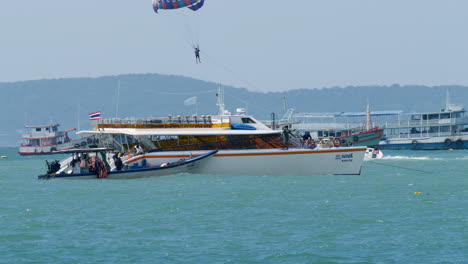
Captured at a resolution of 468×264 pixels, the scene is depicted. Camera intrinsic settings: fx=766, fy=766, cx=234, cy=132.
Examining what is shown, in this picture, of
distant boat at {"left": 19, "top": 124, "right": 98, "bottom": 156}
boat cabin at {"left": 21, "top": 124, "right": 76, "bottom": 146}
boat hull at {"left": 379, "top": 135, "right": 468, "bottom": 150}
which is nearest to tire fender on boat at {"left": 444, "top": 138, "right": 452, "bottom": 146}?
boat hull at {"left": 379, "top": 135, "right": 468, "bottom": 150}

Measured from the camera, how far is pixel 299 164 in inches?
1834

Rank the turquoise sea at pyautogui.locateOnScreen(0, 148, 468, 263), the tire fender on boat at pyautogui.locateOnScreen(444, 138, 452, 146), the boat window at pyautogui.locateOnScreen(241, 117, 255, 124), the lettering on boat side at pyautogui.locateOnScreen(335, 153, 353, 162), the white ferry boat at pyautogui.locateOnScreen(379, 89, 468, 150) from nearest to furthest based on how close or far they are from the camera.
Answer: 1. the turquoise sea at pyautogui.locateOnScreen(0, 148, 468, 263)
2. the lettering on boat side at pyautogui.locateOnScreen(335, 153, 353, 162)
3. the boat window at pyautogui.locateOnScreen(241, 117, 255, 124)
4. the tire fender on boat at pyautogui.locateOnScreen(444, 138, 452, 146)
5. the white ferry boat at pyautogui.locateOnScreen(379, 89, 468, 150)

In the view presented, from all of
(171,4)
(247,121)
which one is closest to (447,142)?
(247,121)

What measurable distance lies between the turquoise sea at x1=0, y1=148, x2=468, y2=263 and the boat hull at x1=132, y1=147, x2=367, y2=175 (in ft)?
5.62

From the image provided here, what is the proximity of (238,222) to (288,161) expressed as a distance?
17629 mm

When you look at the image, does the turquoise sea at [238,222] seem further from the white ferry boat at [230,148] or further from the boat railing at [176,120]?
the boat railing at [176,120]

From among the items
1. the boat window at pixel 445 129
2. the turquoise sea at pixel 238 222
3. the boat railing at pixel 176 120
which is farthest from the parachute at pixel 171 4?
the boat window at pixel 445 129

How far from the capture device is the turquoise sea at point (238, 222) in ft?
77.4

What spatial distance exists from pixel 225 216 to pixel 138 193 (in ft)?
32.6

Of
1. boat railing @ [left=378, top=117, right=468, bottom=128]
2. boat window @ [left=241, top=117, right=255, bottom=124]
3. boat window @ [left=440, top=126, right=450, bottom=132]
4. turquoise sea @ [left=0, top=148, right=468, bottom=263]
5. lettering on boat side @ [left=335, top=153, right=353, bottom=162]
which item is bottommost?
turquoise sea @ [left=0, top=148, right=468, bottom=263]

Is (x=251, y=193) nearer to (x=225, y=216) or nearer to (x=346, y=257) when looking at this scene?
(x=225, y=216)

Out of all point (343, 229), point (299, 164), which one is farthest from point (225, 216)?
point (299, 164)

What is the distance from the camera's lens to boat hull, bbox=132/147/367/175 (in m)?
46.4

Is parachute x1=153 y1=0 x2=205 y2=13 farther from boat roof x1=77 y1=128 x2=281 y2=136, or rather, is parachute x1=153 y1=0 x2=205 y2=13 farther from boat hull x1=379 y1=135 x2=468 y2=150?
boat hull x1=379 y1=135 x2=468 y2=150
